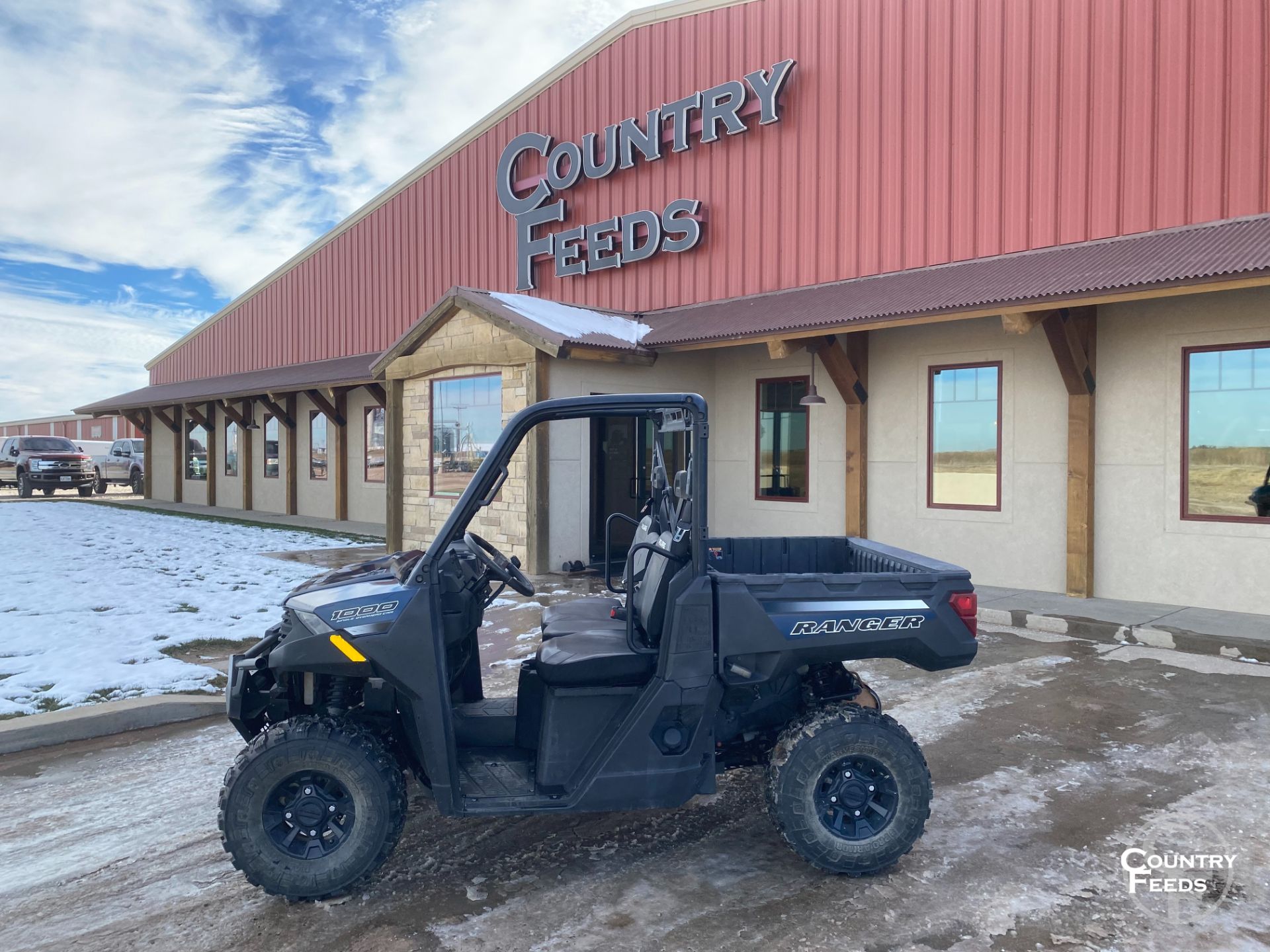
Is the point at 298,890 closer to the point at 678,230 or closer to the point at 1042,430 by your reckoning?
the point at 1042,430

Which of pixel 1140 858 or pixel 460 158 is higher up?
pixel 460 158

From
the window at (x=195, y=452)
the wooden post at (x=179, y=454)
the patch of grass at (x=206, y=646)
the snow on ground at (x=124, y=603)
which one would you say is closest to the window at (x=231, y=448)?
the window at (x=195, y=452)

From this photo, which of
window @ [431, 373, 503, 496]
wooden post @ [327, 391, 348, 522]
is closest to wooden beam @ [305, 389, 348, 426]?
wooden post @ [327, 391, 348, 522]

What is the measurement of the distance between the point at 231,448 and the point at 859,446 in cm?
1953

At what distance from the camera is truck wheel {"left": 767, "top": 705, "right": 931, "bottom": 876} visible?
11.6 ft

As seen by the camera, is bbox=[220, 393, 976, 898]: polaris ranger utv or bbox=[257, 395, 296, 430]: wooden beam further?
bbox=[257, 395, 296, 430]: wooden beam

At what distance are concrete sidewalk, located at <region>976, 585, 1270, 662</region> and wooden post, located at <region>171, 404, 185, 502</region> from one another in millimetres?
24631

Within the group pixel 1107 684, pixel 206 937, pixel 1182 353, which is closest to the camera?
pixel 206 937

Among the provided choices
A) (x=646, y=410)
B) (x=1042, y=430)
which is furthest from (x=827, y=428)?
(x=646, y=410)

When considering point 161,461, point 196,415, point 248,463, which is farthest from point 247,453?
point 161,461

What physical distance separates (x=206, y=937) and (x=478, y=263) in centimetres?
1581

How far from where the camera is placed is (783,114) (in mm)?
12594

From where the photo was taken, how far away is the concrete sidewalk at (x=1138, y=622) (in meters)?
7.39

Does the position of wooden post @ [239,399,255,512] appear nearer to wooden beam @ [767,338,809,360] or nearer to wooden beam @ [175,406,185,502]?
wooden beam @ [175,406,185,502]
